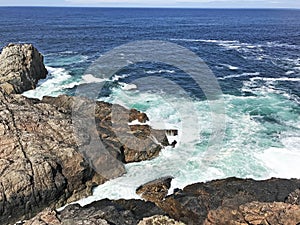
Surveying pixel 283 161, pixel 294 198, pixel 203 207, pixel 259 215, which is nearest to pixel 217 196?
pixel 203 207

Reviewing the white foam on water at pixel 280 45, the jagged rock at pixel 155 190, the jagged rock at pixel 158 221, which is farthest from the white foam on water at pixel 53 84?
the white foam on water at pixel 280 45

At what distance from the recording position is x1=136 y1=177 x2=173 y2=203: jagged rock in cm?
2381

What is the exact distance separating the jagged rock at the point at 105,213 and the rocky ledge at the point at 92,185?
6 centimetres

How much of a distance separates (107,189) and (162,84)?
27.7m

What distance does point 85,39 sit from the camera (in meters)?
90.8

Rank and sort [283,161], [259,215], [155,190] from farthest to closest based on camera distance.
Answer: [283,161]
[155,190]
[259,215]

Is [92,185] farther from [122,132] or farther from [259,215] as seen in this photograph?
[259,215]

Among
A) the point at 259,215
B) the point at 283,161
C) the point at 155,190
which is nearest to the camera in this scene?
the point at 259,215

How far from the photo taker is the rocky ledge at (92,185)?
18.7 metres

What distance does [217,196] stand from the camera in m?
21.2

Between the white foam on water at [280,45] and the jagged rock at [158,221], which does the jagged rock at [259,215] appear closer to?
the jagged rock at [158,221]

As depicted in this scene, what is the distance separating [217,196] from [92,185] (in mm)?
10158

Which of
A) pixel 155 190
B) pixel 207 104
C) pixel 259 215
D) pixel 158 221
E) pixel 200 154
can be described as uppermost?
pixel 259 215

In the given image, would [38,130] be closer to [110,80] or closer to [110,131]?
[110,131]
